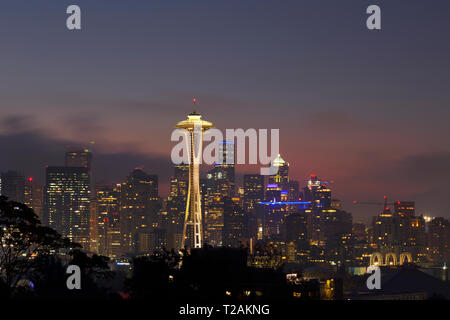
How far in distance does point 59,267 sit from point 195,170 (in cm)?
12948

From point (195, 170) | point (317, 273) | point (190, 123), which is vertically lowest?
point (317, 273)

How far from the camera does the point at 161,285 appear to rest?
165 feet
